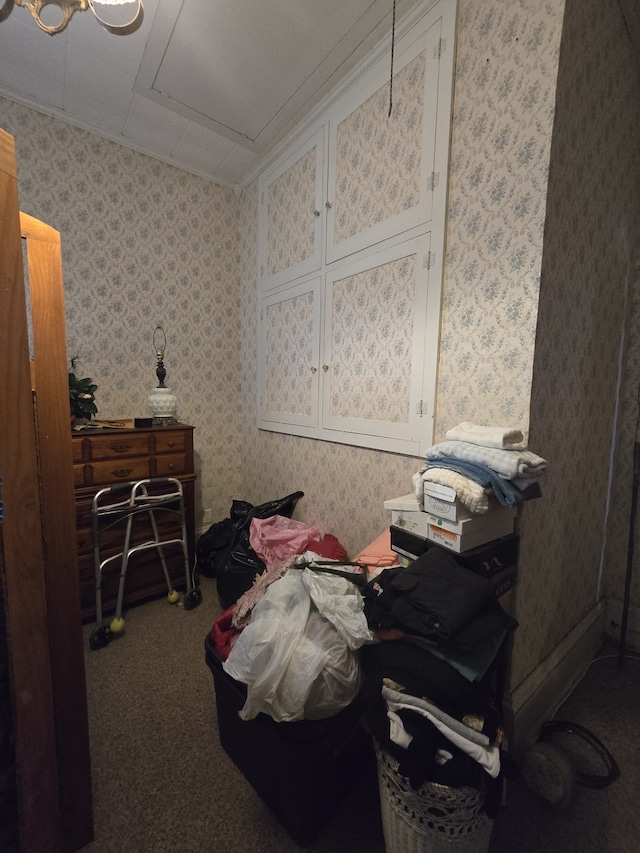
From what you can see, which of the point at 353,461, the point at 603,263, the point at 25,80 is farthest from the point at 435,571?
the point at 25,80

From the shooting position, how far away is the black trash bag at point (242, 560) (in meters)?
1.85

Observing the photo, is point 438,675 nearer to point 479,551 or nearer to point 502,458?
point 479,551

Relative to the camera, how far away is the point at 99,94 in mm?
1942

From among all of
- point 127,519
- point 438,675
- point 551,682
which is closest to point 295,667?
point 438,675

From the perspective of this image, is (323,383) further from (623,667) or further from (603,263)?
(623,667)

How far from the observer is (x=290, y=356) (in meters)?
2.33

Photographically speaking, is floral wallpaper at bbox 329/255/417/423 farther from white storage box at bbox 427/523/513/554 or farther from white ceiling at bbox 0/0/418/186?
white ceiling at bbox 0/0/418/186

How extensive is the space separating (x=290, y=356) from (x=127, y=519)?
56.6 inches

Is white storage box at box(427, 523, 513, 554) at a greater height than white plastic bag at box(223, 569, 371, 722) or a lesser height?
greater

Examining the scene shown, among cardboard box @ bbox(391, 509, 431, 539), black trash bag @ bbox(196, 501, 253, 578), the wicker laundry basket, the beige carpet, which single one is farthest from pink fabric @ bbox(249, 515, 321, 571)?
the wicker laundry basket

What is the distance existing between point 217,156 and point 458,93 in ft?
6.07

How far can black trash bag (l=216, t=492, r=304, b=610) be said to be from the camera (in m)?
1.85

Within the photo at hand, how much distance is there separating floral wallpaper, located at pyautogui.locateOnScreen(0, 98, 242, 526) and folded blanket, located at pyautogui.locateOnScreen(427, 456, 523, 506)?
7.50ft

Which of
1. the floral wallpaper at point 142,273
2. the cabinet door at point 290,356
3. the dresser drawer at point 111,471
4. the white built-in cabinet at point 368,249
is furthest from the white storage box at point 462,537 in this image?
the floral wallpaper at point 142,273
